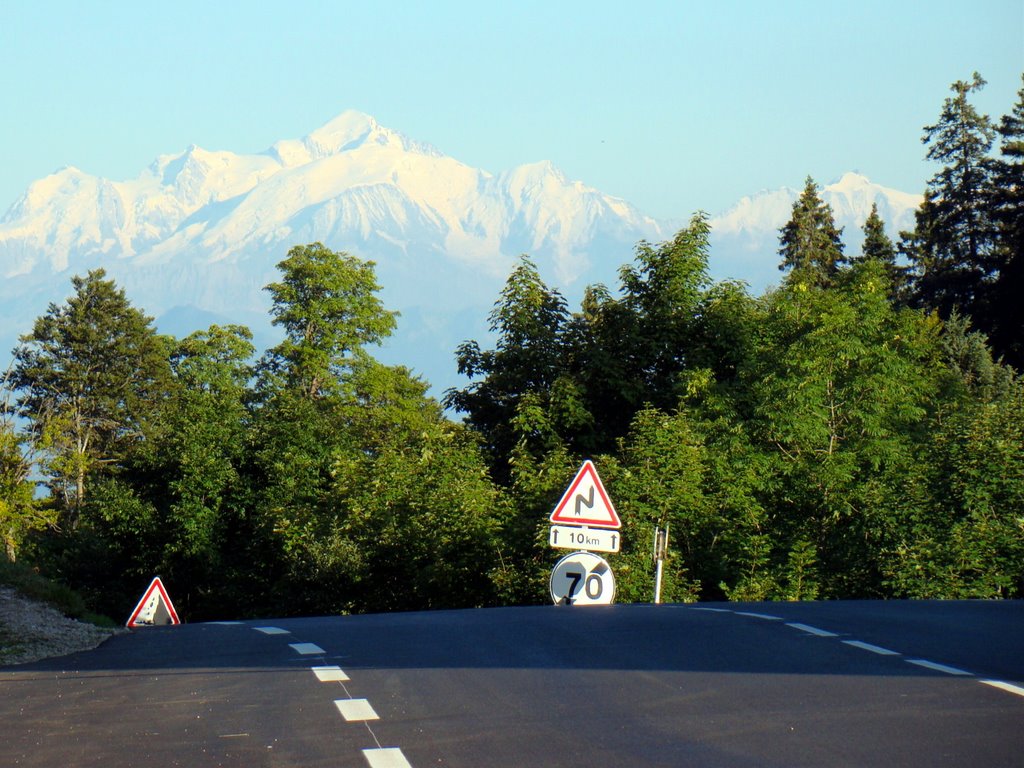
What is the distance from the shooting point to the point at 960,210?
73750mm

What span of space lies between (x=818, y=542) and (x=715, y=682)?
17.7 m

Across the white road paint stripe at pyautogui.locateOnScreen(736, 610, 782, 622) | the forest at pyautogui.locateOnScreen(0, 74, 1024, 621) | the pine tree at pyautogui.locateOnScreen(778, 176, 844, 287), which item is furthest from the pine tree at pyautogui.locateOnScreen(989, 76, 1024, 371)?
the white road paint stripe at pyautogui.locateOnScreen(736, 610, 782, 622)

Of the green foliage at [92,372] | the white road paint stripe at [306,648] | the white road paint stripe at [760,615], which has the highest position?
the green foliage at [92,372]

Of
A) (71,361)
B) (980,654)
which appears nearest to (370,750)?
(980,654)

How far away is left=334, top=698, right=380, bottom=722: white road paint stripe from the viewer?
7459 millimetres

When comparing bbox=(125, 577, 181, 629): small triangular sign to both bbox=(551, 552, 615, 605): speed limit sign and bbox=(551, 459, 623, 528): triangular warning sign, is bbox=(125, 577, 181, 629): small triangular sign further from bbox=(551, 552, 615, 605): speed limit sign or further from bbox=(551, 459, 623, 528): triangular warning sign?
bbox=(551, 552, 615, 605): speed limit sign

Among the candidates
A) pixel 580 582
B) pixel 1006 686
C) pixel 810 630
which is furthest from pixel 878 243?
pixel 1006 686

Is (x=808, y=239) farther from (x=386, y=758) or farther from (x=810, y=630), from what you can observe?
(x=386, y=758)

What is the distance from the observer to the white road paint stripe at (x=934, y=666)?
29.5ft

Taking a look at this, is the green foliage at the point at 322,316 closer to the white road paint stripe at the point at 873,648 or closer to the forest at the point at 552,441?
the forest at the point at 552,441

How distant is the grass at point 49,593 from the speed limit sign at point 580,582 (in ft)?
17.7

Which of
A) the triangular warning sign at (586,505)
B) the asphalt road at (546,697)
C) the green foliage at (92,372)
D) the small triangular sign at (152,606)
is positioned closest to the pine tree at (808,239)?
the green foliage at (92,372)

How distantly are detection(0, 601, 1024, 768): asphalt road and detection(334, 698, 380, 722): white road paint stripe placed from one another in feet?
0.07

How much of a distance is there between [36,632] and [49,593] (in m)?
3.33
